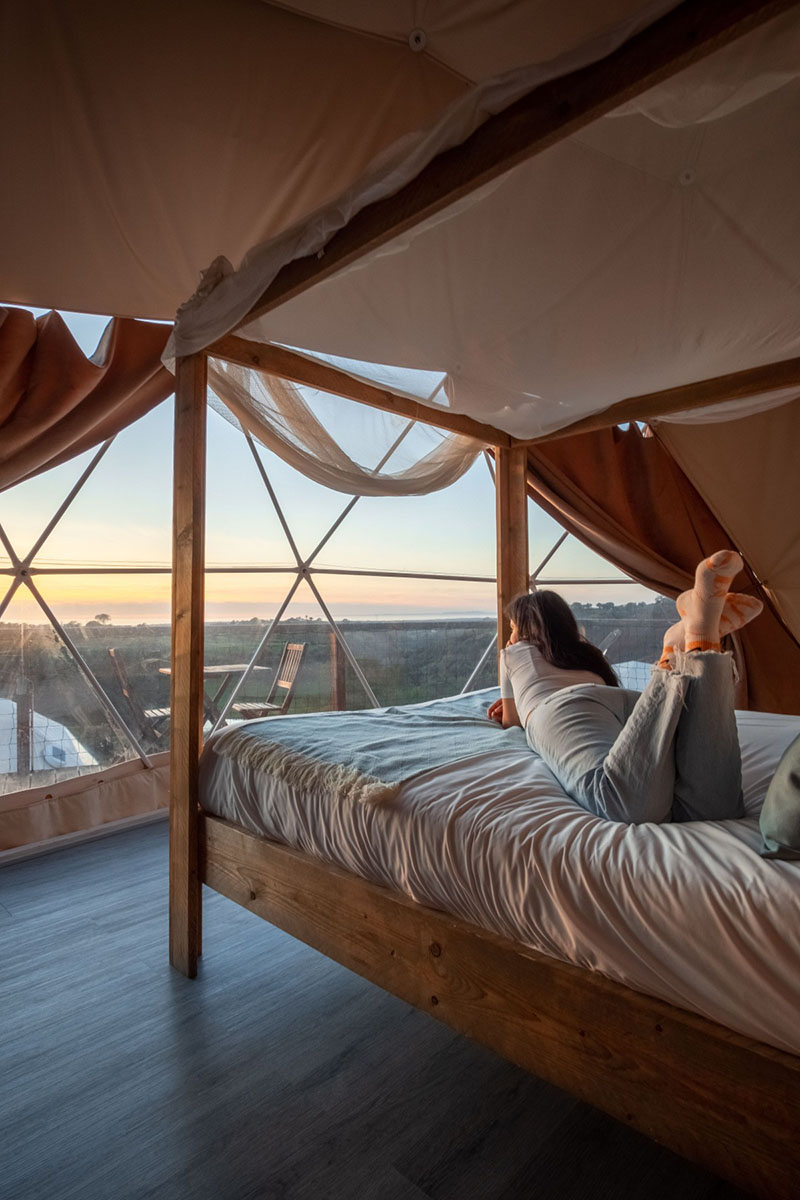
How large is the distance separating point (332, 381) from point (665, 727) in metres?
1.77

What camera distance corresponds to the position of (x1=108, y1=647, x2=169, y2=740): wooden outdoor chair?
3.35 metres

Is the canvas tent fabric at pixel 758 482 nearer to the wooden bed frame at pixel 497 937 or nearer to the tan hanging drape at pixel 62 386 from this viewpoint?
the wooden bed frame at pixel 497 937

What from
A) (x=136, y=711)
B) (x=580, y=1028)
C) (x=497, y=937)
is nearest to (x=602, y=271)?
(x=497, y=937)

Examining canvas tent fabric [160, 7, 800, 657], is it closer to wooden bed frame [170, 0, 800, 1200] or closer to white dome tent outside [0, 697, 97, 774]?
wooden bed frame [170, 0, 800, 1200]

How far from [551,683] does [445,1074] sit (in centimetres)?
95

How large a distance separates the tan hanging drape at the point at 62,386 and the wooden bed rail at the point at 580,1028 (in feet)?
6.80

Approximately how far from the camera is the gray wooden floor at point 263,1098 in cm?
124

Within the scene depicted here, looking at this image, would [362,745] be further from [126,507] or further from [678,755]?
[126,507]

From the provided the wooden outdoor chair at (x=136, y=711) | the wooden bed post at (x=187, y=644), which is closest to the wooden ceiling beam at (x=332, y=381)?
the wooden bed post at (x=187, y=644)

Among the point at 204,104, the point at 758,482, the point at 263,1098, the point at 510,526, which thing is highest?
the point at 204,104

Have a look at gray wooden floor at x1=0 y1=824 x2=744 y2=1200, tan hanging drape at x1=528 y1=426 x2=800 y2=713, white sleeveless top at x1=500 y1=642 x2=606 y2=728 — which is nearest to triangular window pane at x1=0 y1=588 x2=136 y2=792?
gray wooden floor at x1=0 y1=824 x2=744 y2=1200

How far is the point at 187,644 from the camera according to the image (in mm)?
2004

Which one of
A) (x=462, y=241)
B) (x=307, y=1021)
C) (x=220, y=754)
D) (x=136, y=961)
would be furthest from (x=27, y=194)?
(x=307, y=1021)

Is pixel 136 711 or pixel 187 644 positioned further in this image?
pixel 136 711
